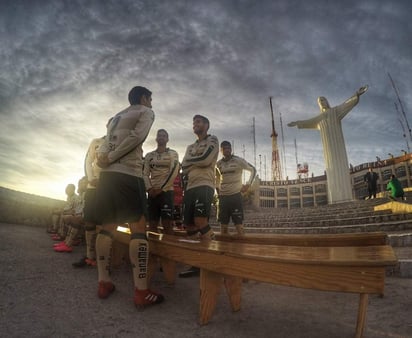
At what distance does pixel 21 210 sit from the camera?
8.26 m

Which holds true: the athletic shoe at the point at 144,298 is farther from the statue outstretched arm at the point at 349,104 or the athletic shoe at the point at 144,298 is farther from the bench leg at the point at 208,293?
the statue outstretched arm at the point at 349,104

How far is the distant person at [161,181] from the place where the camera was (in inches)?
152

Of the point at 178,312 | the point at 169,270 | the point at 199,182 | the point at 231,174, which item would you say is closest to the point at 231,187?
the point at 231,174

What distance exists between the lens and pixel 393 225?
18.2 ft

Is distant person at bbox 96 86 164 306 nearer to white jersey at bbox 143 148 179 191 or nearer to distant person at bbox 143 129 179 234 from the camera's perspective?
distant person at bbox 143 129 179 234

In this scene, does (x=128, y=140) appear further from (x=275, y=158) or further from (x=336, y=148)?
(x=275, y=158)

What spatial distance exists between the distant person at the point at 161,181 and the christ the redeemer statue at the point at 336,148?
51.0ft

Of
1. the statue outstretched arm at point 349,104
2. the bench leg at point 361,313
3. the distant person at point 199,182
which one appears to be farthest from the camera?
the statue outstretched arm at point 349,104

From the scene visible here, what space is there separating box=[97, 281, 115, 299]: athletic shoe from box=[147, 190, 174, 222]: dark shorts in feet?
5.60

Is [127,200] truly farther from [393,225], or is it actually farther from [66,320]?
[393,225]

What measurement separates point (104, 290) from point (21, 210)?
28.4 feet

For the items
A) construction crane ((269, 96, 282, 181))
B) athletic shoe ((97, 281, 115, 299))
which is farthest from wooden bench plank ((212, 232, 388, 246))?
construction crane ((269, 96, 282, 181))

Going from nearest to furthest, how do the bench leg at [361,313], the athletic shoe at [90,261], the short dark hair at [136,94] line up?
the bench leg at [361,313] → the short dark hair at [136,94] → the athletic shoe at [90,261]

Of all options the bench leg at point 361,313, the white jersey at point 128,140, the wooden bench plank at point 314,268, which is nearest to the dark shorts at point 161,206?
the white jersey at point 128,140
